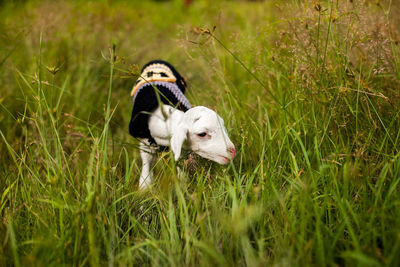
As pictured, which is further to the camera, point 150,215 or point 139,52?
point 139,52

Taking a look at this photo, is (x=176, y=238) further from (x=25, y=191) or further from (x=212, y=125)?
(x=25, y=191)

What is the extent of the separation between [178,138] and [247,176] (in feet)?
1.35

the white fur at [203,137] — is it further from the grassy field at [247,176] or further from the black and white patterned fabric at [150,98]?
the black and white patterned fabric at [150,98]

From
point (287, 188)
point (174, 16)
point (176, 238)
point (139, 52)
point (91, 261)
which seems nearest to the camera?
point (91, 261)

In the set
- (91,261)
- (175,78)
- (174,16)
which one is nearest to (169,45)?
(174,16)

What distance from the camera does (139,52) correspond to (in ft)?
13.0

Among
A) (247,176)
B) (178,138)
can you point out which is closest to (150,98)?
(178,138)

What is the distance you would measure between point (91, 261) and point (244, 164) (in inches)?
38.7

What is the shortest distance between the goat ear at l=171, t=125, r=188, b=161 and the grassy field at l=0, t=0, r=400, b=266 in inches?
7.6

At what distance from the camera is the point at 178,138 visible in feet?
5.34

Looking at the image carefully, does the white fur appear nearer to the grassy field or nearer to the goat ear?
the goat ear

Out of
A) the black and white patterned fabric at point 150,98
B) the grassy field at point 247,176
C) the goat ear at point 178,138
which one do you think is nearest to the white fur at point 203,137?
the goat ear at point 178,138

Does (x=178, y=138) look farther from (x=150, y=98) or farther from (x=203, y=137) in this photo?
(x=150, y=98)

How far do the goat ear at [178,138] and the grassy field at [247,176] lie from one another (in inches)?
7.6
